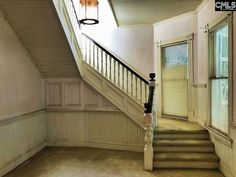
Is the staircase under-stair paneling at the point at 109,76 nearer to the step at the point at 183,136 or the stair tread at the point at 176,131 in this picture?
the stair tread at the point at 176,131

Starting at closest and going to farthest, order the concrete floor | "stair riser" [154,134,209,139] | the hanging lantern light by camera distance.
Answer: the concrete floor → the hanging lantern light → "stair riser" [154,134,209,139]

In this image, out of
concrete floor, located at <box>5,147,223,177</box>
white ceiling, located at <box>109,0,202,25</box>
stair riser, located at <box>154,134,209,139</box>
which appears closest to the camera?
concrete floor, located at <box>5,147,223,177</box>

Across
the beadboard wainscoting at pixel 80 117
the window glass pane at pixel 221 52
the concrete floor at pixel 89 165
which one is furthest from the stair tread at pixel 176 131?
the window glass pane at pixel 221 52

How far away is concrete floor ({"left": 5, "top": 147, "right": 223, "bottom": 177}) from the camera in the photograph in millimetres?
4176

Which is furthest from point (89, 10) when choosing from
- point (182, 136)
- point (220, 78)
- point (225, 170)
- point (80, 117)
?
point (225, 170)

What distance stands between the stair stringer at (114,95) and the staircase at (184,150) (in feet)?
2.12

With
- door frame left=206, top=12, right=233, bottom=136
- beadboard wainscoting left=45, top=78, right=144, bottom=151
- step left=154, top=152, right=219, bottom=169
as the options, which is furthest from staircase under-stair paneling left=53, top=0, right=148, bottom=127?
door frame left=206, top=12, right=233, bottom=136

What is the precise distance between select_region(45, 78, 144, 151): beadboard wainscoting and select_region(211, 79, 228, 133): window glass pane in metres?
1.99

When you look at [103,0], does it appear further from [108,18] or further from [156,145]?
[156,145]

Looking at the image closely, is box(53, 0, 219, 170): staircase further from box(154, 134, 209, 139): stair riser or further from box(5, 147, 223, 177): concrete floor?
box(5, 147, 223, 177): concrete floor

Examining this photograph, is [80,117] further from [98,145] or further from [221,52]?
[221,52]

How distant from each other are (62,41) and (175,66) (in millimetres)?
3092

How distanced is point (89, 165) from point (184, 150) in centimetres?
174

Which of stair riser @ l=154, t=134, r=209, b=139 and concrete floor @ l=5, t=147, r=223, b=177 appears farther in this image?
stair riser @ l=154, t=134, r=209, b=139
